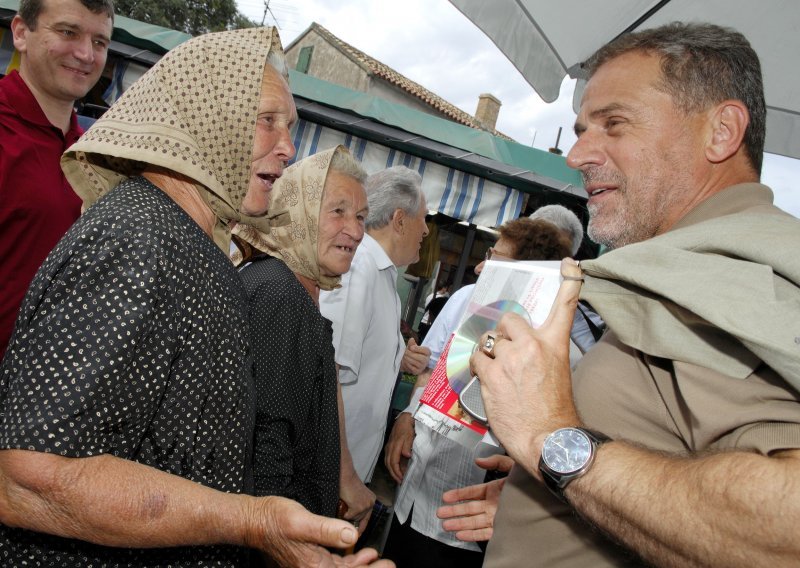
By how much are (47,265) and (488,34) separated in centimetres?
244

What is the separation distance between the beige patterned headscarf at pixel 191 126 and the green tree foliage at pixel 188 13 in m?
32.7

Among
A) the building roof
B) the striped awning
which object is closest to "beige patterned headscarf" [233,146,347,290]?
the striped awning

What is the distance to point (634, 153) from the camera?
4.85 feet

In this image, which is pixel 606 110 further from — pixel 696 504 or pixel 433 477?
pixel 433 477

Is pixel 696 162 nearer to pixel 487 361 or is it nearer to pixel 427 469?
pixel 487 361

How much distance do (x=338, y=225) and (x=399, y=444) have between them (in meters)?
1.32

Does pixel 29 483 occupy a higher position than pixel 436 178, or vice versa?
pixel 436 178

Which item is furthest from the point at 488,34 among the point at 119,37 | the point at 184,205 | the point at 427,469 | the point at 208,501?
the point at 119,37

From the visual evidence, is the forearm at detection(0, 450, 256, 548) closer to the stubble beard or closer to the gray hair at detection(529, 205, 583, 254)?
the stubble beard

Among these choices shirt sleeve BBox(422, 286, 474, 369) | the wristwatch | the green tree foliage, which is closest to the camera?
the wristwatch

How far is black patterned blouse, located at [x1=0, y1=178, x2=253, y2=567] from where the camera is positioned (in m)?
0.93

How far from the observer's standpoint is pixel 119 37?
5926 mm

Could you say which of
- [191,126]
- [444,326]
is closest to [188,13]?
[444,326]

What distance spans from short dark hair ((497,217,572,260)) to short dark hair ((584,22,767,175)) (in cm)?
177
